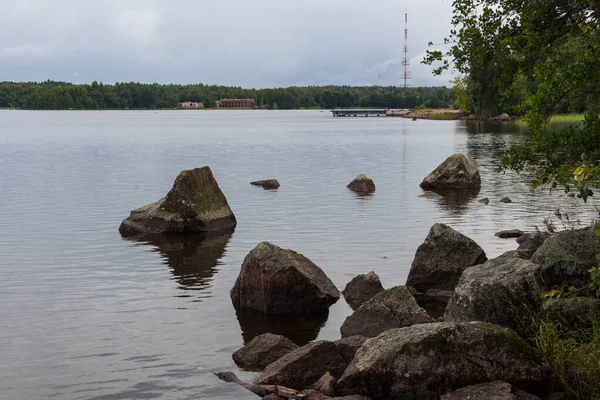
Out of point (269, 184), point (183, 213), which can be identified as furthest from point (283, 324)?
point (269, 184)

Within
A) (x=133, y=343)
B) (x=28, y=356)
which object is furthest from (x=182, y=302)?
(x=28, y=356)

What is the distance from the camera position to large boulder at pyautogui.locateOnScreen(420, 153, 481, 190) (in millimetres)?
51750

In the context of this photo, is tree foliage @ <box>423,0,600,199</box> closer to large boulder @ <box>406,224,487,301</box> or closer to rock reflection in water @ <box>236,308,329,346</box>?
large boulder @ <box>406,224,487,301</box>

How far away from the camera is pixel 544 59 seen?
68.4ft

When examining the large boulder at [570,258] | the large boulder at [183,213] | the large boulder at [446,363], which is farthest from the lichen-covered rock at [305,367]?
the large boulder at [183,213]

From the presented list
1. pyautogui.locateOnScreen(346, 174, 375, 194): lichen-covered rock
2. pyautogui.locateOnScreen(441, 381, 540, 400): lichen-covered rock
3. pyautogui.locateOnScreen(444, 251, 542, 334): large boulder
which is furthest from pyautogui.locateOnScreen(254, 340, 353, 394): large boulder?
pyautogui.locateOnScreen(346, 174, 375, 194): lichen-covered rock

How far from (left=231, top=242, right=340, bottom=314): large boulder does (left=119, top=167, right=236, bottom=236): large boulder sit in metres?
12.5

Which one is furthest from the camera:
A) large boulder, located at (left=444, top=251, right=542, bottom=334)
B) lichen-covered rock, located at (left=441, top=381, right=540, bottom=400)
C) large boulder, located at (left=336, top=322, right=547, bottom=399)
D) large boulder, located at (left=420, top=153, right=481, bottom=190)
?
large boulder, located at (left=420, top=153, right=481, bottom=190)

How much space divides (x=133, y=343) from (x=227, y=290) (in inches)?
225

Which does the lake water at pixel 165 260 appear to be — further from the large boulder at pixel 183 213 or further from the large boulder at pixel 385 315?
the large boulder at pixel 183 213

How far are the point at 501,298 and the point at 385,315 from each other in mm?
3560

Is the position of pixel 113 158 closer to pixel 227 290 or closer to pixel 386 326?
pixel 227 290

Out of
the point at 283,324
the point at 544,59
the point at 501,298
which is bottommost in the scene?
the point at 283,324

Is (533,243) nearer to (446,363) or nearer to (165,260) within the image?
(446,363)
